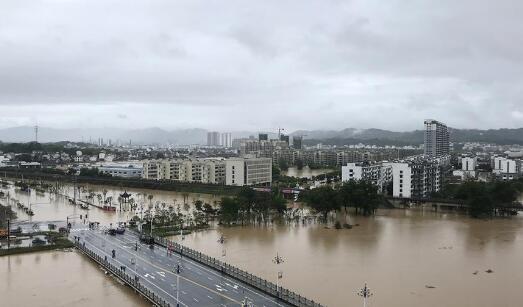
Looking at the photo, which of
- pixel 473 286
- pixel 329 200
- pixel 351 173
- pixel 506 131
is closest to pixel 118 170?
pixel 351 173

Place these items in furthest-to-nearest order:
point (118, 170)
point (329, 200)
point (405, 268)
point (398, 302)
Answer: point (118, 170) → point (329, 200) → point (405, 268) → point (398, 302)

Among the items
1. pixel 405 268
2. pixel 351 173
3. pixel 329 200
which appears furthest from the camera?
pixel 351 173

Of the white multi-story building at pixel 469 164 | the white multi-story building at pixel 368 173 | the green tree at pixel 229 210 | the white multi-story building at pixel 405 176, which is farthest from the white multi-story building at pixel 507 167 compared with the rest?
the green tree at pixel 229 210

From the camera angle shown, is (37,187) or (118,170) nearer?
(37,187)

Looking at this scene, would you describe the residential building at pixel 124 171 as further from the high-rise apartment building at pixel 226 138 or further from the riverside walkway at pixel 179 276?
the high-rise apartment building at pixel 226 138

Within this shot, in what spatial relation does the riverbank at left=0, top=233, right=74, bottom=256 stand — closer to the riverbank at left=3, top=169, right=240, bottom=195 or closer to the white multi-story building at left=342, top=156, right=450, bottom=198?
the riverbank at left=3, top=169, right=240, bottom=195

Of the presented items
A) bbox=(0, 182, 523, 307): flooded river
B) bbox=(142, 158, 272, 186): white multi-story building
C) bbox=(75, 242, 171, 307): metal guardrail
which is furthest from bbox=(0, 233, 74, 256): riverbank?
bbox=(142, 158, 272, 186): white multi-story building

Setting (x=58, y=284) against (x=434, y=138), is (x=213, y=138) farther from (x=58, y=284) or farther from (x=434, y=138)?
(x=58, y=284)

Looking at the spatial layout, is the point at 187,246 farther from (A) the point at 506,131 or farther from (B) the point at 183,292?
(A) the point at 506,131
